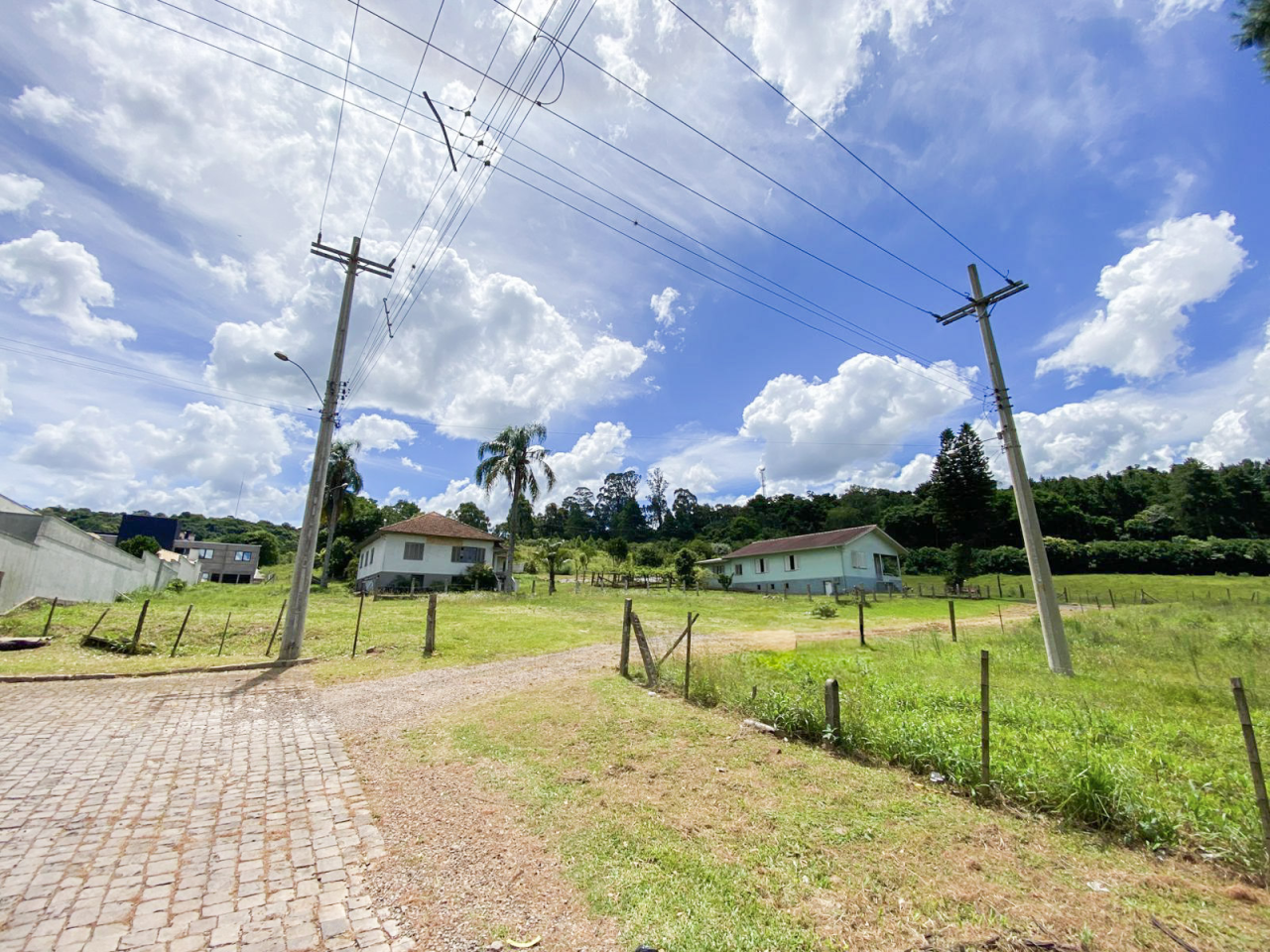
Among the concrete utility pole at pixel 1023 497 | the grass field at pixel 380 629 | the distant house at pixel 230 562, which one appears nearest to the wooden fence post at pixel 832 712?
the concrete utility pole at pixel 1023 497

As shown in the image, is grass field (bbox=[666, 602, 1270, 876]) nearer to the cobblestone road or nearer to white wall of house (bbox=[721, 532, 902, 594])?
the cobblestone road

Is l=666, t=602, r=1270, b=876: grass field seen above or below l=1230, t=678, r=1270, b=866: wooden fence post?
below

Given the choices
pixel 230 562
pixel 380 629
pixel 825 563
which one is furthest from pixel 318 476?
pixel 230 562

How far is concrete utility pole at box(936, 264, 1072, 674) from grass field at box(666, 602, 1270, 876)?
26.0 inches

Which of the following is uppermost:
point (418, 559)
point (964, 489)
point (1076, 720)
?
point (964, 489)

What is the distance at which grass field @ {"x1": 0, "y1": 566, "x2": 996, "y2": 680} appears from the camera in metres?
11.7

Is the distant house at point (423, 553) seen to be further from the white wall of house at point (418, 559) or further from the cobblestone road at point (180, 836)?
the cobblestone road at point (180, 836)

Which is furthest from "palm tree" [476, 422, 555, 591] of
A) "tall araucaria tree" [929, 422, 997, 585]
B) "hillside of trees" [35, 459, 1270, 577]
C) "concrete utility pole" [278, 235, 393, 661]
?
"tall araucaria tree" [929, 422, 997, 585]

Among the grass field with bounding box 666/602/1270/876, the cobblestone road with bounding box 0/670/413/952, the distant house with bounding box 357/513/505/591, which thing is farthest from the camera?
the distant house with bounding box 357/513/505/591

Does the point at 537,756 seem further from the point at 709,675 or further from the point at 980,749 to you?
the point at 980,749

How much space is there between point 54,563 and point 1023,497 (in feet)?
101

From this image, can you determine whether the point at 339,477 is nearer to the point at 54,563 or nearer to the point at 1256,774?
the point at 54,563

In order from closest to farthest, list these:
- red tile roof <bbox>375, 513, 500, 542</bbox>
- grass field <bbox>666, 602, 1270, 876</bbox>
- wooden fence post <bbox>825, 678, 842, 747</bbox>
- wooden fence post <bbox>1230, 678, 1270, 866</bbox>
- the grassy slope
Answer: the grassy slope < wooden fence post <bbox>1230, 678, 1270, 866</bbox> < grass field <bbox>666, 602, 1270, 876</bbox> < wooden fence post <bbox>825, 678, 842, 747</bbox> < red tile roof <bbox>375, 513, 500, 542</bbox>

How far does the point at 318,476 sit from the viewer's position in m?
13.1
